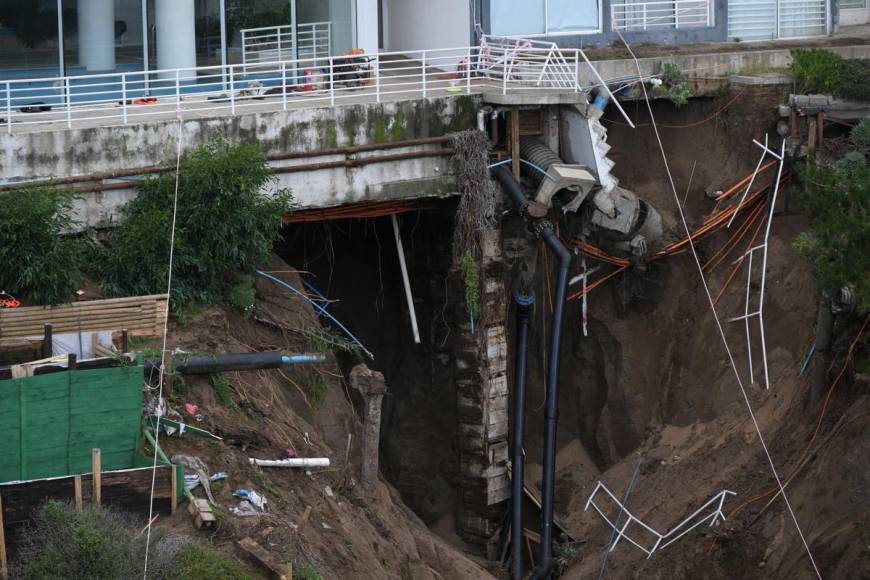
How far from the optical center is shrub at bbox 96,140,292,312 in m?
18.7

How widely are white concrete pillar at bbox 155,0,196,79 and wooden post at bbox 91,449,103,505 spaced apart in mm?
10372

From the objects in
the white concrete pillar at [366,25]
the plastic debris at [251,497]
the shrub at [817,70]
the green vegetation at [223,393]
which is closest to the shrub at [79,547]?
the plastic debris at [251,497]

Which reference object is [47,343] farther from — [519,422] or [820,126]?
[820,126]

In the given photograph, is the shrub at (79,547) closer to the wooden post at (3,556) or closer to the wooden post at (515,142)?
the wooden post at (3,556)

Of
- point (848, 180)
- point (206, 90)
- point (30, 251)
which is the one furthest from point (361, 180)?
point (848, 180)

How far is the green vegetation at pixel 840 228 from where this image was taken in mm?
17172

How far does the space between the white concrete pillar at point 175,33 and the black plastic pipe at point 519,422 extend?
7.14m

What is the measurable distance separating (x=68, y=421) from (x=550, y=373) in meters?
9.85

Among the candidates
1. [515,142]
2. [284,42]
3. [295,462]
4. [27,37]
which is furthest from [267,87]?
[295,462]

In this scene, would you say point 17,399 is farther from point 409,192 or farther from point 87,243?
point 409,192

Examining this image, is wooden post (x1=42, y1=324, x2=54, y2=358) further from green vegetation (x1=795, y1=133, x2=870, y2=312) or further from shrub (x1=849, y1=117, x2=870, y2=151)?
shrub (x1=849, y1=117, x2=870, y2=151)

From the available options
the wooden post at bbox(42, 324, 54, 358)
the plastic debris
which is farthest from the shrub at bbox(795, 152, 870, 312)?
the wooden post at bbox(42, 324, 54, 358)

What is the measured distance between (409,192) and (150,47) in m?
5.23

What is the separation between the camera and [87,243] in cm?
1902
